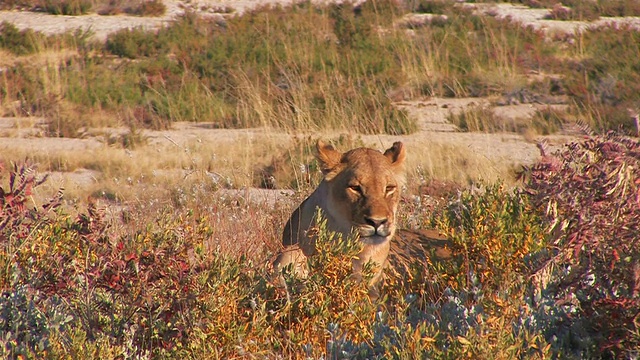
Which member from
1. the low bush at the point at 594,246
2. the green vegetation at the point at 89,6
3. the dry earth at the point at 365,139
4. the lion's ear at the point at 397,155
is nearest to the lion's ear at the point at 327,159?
the lion's ear at the point at 397,155

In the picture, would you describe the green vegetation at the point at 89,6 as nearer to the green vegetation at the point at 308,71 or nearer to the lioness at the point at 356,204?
the green vegetation at the point at 308,71

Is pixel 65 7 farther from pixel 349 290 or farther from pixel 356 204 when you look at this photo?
pixel 349 290

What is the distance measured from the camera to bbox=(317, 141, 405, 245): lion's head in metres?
4.91

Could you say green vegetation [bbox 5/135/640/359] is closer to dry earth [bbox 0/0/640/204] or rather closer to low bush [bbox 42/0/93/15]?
dry earth [bbox 0/0/640/204]

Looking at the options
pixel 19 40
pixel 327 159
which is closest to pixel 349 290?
pixel 327 159

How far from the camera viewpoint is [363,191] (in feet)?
17.0

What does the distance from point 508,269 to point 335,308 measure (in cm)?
91

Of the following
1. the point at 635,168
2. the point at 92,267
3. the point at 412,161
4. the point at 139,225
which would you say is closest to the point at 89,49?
the point at 412,161

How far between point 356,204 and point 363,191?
104 mm

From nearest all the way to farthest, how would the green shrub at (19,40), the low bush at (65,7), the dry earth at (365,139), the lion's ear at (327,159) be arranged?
1. the lion's ear at (327,159)
2. the dry earth at (365,139)
3. the green shrub at (19,40)
4. the low bush at (65,7)

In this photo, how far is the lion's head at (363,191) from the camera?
4914 mm

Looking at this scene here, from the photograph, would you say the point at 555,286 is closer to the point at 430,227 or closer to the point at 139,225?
the point at 430,227

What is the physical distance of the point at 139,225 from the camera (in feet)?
19.0

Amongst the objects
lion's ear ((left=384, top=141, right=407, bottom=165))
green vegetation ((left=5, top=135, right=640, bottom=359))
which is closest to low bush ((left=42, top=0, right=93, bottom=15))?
lion's ear ((left=384, top=141, right=407, bottom=165))
